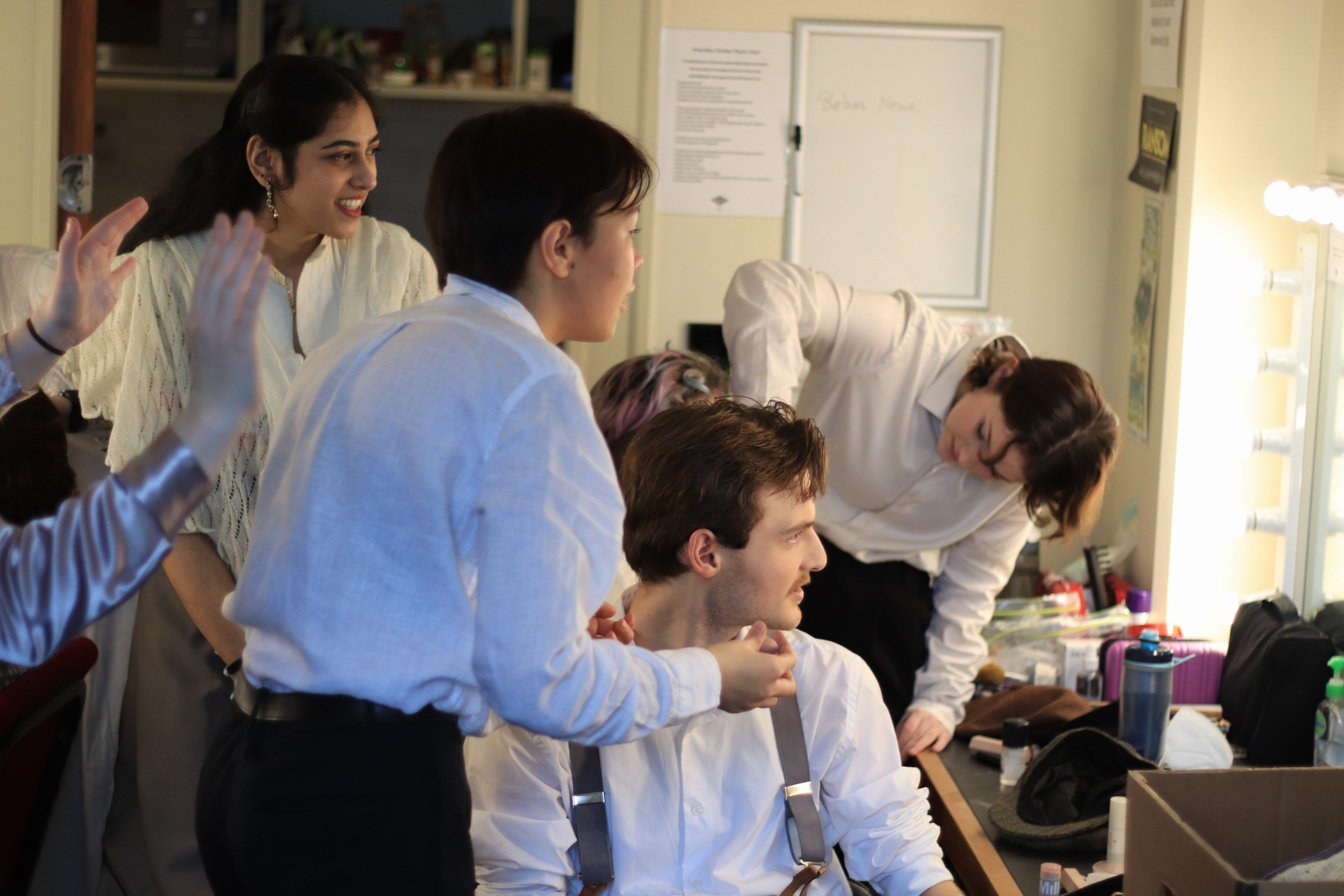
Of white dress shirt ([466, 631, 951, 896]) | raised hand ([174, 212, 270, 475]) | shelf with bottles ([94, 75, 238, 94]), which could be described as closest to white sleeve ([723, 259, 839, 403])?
white dress shirt ([466, 631, 951, 896])

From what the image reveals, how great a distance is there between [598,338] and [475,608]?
0.98 feet

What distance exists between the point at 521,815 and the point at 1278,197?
2.09m

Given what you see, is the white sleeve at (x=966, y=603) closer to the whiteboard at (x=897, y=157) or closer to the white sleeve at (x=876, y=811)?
the white sleeve at (x=876, y=811)

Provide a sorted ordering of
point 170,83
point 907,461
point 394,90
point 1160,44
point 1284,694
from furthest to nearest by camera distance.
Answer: point 170,83
point 394,90
point 1160,44
point 907,461
point 1284,694

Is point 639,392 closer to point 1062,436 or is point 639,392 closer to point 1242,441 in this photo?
point 1062,436

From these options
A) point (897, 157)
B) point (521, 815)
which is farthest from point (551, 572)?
point (897, 157)

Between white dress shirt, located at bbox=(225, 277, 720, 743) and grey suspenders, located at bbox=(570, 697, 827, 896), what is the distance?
466 millimetres

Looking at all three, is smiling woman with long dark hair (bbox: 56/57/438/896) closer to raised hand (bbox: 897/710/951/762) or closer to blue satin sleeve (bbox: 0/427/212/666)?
blue satin sleeve (bbox: 0/427/212/666)

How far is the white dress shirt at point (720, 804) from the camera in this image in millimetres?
1546

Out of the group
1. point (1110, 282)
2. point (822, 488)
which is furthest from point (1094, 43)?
point (822, 488)

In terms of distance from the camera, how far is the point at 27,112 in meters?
3.13

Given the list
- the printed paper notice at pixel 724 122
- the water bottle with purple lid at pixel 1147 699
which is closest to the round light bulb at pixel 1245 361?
the water bottle with purple lid at pixel 1147 699

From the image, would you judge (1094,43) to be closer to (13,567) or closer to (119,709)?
(119,709)

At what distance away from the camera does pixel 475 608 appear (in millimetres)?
1047
